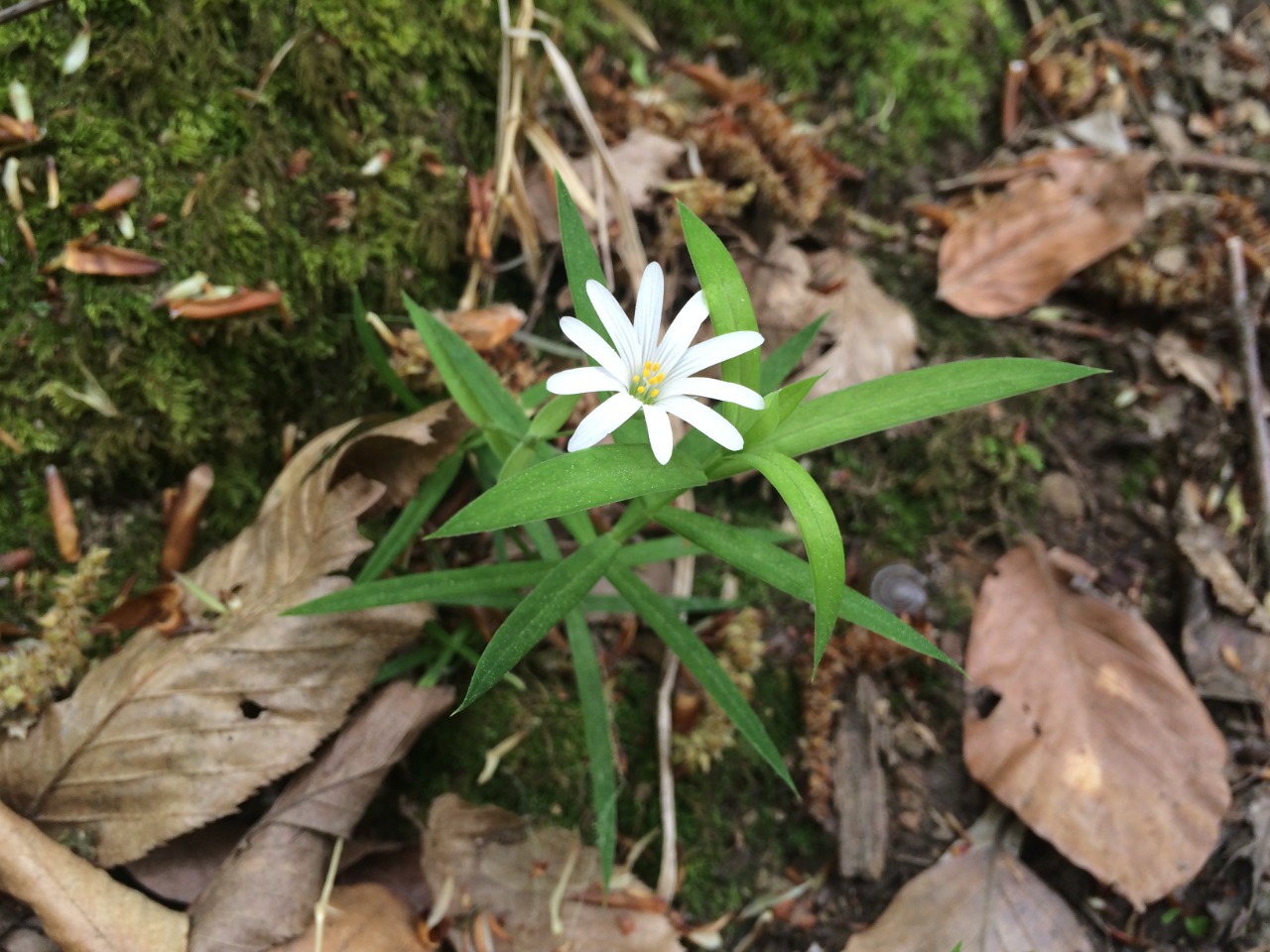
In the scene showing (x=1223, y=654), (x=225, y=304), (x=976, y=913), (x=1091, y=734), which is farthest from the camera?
(x=1223, y=654)

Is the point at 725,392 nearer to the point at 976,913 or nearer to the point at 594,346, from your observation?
the point at 594,346

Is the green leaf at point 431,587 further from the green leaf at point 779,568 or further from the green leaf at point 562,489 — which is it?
the green leaf at point 562,489

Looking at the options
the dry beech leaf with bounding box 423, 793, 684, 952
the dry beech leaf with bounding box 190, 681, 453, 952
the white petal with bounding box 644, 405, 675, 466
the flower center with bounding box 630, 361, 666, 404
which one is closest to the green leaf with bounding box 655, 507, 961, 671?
the flower center with bounding box 630, 361, 666, 404

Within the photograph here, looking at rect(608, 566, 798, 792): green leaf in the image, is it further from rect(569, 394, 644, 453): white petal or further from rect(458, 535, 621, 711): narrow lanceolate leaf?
rect(569, 394, 644, 453): white petal


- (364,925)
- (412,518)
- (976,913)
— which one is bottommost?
(976,913)

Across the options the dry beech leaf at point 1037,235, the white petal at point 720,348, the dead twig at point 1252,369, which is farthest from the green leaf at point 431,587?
the dead twig at point 1252,369

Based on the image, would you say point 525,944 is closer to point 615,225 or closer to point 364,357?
point 364,357

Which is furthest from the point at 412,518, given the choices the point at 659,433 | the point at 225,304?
the point at 659,433
